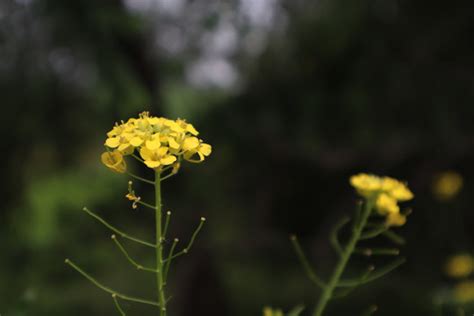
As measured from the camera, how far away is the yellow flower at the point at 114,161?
4.09 feet

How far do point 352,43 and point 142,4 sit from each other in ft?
4.68

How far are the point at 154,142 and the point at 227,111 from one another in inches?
119

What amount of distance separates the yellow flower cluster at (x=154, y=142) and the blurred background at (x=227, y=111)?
179 cm

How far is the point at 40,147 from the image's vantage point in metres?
4.24

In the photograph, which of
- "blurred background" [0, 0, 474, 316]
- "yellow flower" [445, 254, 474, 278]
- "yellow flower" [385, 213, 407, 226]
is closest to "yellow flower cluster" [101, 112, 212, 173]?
"yellow flower" [385, 213, 407, 226]

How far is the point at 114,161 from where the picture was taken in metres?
1.27

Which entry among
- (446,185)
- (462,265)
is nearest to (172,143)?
(462,265)

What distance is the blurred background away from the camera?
144 inches

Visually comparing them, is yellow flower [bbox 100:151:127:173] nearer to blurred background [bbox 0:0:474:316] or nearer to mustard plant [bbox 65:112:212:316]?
mustard plant [bbox 65:112:212:316]

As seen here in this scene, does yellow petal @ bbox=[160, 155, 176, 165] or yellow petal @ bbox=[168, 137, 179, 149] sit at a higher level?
yellow petal @ bbox=[168, 137, 179, 149]

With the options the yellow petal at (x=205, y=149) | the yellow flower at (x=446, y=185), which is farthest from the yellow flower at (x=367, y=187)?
the yellow flower at (x=446, y=185)

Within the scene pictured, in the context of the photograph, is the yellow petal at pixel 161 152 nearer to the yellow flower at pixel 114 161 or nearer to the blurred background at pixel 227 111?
the yellow flower at pixel 114 161

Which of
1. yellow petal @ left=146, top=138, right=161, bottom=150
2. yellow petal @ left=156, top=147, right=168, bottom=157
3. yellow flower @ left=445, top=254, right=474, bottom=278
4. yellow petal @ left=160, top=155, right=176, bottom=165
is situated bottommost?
yellow petal @ left=160, top=155, right=176, bottom=165

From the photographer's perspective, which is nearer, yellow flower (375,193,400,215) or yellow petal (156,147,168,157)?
yellow petal (156,147,168,157)
